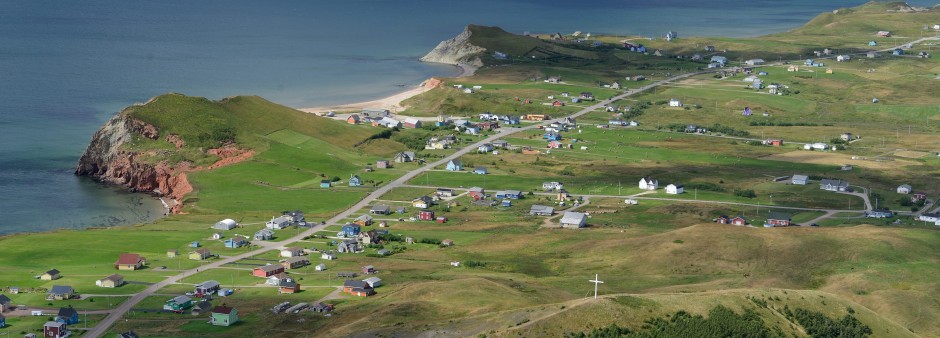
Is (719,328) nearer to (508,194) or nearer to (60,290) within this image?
(60,290)

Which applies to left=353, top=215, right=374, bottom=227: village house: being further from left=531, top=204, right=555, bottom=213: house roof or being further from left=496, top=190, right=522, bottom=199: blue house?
left=496, top=190, right=522, bottom=199: blue house

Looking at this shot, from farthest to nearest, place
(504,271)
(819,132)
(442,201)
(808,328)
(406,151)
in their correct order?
(819,132) → (406,151) → (442,201) → (504,271) → (808,328)

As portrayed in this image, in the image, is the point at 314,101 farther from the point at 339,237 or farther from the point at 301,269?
the point at 301,269

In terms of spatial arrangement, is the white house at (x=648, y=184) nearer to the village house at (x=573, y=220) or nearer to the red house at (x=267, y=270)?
the village house at (x=573, y=220)

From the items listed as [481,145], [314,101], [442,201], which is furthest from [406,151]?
[314,101]

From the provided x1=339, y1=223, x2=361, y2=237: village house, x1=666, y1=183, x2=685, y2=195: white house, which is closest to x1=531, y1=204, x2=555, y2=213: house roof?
x1=666, y1=183, x2=685, y2=195: white house

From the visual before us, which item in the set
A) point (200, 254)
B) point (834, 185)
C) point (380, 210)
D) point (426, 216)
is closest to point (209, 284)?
point (200, 254)
